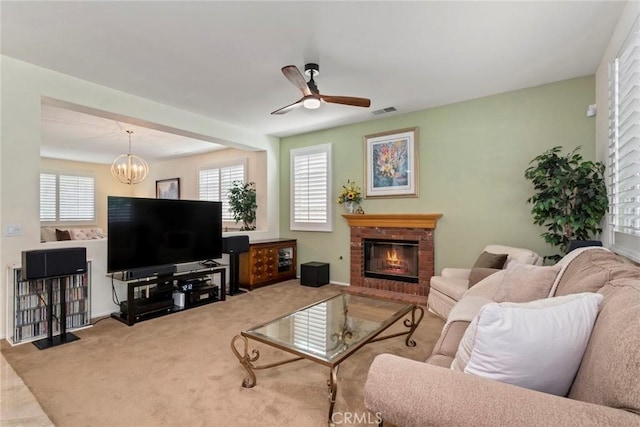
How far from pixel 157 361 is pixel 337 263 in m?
3.25

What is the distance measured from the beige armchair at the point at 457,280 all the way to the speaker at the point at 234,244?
9.26ft

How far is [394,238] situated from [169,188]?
637cm

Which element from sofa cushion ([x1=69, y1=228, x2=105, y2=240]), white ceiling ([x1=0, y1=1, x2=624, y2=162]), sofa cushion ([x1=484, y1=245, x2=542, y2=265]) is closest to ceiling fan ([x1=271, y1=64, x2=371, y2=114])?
white ceiling ([x1=0, y1=1, x2=624, y2=162])

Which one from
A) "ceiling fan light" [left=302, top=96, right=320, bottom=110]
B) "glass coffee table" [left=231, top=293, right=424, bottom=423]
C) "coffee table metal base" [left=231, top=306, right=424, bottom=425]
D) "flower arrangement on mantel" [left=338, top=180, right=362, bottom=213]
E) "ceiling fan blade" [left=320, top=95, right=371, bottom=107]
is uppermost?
"ceiling fan blade" [left=320, top=95, right=371, bottom=107]

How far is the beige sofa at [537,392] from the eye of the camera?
0.82 metres

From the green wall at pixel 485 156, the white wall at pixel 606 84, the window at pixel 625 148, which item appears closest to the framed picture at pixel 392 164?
the green wall at pixel 485 156

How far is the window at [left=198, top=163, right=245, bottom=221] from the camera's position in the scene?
22.3ft

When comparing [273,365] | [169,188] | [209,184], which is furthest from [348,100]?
[169,188]

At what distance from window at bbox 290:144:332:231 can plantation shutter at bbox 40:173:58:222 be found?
6.61 metres

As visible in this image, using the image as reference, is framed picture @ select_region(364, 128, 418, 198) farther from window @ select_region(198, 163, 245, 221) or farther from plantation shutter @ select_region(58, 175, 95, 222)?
plantation shutter @ select_region(58, 175, 95, 222)

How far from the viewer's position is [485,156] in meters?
4.00

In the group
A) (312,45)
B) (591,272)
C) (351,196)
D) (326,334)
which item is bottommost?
(326,334)

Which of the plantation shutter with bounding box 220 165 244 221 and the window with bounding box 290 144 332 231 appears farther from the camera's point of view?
the plantation shutter with bounding box 220 165 244 221

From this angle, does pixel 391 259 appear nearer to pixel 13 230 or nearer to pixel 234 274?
pixel 234 274
